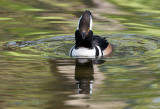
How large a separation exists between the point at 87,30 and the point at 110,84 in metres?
2.71

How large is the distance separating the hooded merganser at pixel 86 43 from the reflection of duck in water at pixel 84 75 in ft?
1.15

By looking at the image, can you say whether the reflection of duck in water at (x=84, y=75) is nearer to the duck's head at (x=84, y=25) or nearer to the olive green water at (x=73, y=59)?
the olive green water at (x=73, y=59)

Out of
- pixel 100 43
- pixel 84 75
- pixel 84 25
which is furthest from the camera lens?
pixel 100 43

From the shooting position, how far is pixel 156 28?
14.0 m

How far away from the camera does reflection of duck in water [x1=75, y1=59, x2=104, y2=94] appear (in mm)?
8391

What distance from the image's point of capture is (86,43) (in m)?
11.3

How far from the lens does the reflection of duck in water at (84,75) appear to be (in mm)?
8391

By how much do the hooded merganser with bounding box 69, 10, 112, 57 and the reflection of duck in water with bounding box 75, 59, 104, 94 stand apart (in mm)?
349

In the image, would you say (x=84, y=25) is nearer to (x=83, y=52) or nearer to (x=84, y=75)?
(x=83, y=52)

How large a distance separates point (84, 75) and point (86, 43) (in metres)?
1.98

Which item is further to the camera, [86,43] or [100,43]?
[100,43]

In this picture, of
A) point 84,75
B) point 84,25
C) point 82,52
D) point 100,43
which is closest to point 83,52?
point 82,52

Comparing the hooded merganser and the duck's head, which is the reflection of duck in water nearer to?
the hooded merganser

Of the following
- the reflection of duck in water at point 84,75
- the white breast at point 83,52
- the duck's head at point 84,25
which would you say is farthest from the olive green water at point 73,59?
the duck's head at point 84,25
